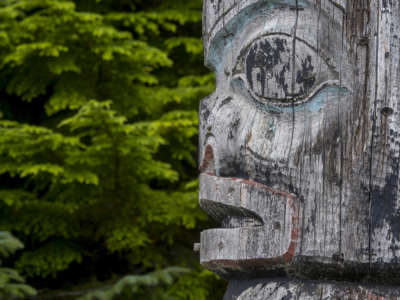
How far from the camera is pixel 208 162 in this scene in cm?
273

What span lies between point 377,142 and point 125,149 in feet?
11.1

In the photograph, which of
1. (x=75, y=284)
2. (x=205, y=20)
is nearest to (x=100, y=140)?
(x=75, y=284)

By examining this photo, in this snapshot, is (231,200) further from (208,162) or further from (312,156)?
(312,156)

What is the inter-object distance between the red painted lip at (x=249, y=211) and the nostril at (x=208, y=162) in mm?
27

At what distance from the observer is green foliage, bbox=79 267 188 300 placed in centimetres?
461

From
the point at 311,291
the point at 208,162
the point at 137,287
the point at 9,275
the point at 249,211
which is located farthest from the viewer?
the point at 137,287

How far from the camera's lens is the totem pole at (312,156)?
7.70ft

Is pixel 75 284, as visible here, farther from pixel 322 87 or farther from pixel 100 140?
pixel 322 87

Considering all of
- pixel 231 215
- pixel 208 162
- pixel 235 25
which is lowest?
pixel 231 215

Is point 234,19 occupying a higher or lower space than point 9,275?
higher

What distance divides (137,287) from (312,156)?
2.80 m

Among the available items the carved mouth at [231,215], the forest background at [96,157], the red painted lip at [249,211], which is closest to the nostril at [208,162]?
the red painted lip at [249,211]

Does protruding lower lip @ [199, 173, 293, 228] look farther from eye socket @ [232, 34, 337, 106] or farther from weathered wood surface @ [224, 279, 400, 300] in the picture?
eye socket @ [232, 34, 337, 106]

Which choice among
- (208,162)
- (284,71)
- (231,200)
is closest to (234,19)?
(284,71)
